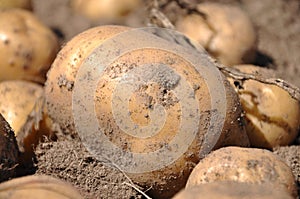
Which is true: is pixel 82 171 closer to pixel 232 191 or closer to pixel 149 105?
pixel 149 105

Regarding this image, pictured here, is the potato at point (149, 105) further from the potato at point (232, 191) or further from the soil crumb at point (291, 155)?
the potato at point (232, 191)

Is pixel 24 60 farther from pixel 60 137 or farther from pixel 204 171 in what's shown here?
pixel 204 171

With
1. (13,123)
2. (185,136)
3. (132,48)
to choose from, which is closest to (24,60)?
(13,123)

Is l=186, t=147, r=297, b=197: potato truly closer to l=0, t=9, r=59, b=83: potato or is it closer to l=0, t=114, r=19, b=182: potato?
l=0, t=114, r=19, b=182: potato

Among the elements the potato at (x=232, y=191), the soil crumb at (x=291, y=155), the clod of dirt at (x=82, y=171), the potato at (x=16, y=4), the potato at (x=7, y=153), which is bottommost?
the soil crumb at (x=291, y=155)

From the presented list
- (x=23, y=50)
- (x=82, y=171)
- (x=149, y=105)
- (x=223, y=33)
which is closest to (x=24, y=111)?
(x=23, y=50)

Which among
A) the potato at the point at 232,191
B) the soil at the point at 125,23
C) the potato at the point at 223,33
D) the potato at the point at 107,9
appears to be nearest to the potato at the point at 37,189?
the soil at the point at 125,23
